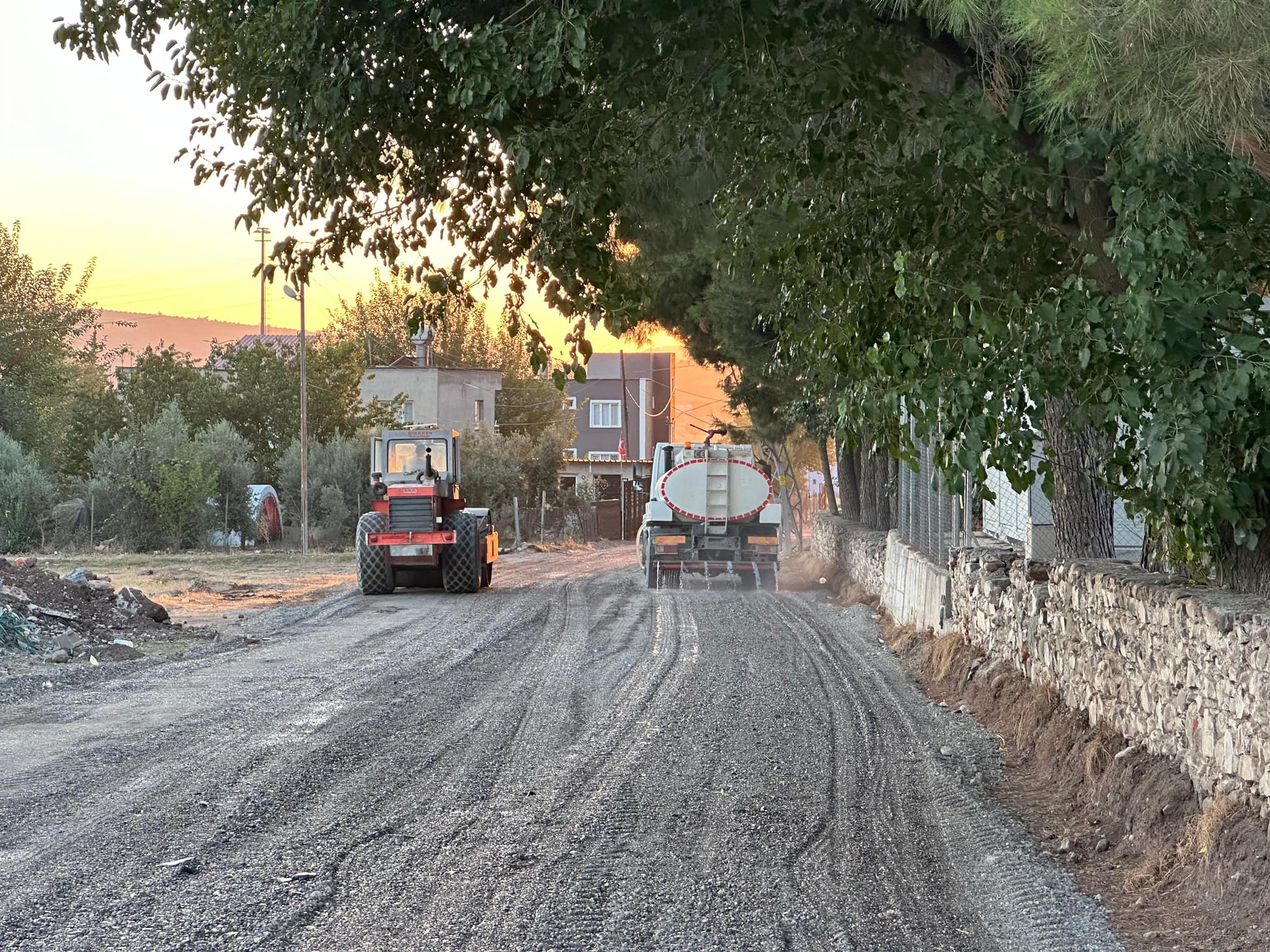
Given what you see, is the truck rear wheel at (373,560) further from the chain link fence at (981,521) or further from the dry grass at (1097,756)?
the dry grass at (1097,756)

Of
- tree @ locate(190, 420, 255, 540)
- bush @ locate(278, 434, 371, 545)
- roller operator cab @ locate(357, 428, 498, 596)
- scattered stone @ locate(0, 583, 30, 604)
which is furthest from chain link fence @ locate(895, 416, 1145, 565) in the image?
bush @ locate(278, 434, 371, 545)

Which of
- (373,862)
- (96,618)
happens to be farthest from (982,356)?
(96,618)

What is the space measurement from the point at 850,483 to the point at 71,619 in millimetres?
19335

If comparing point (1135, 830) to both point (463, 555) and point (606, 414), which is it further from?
point (606, 414)

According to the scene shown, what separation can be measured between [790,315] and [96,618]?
12.5 metres

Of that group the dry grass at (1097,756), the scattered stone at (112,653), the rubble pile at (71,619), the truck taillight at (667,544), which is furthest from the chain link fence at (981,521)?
the rubble pile at (71,619)

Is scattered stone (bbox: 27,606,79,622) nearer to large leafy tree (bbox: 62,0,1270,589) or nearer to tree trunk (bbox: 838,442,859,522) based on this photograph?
large leafy tree (bbox: 62,0,1270,589)

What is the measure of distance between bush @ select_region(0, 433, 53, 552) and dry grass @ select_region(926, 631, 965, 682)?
31.3 metres

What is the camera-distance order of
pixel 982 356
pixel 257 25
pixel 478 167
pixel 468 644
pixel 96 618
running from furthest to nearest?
pixel 96 618 < pixel 468 644 < pixel 478 167 < pixel 257 25 < pixel 982 356

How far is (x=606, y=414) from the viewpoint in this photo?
88000 mm

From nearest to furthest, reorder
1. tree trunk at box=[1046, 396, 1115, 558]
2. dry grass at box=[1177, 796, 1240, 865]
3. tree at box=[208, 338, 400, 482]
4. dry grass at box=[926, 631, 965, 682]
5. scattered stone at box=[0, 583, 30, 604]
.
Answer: dry grass at box=[1177, 796, 1240, 865] < tree trunk at box=[1046, 396, 1115, 558] < dry grass at box=[926, 631, 965, 682] < scattered stone at box=[0, 583, 30, 604] < tree at box=[208, 338, 400, 482]

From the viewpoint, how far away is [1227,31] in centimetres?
537

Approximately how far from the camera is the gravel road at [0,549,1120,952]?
599cm

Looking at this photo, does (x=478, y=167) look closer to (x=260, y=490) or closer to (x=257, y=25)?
(x=257, y=25)
